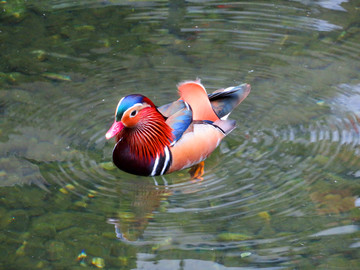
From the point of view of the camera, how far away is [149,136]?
5848mm

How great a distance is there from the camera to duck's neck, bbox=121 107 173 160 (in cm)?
577

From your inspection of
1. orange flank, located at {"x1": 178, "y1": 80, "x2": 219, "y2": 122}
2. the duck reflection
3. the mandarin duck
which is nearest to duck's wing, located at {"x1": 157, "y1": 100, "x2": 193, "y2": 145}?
the mandarin duck

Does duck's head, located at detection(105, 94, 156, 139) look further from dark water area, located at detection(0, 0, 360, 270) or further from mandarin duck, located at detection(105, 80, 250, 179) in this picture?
dark water area, located at detection(0, 0, 360, 270)

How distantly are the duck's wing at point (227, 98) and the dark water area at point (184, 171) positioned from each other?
8.5 inches

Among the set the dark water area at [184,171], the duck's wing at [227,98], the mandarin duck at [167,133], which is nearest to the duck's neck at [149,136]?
the mandarin duck at [167,133]

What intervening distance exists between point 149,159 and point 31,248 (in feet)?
4.85

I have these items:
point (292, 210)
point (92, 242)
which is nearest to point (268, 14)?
point (292, 210)

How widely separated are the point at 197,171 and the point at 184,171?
5.3 inches

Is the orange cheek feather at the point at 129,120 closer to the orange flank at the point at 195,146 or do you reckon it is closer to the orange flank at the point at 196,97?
the orange flank at the point at 195,146

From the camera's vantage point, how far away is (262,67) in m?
7.25

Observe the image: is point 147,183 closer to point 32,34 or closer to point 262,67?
point 262,67

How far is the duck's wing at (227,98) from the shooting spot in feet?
20.8

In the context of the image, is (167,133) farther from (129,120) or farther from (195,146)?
(129,120)

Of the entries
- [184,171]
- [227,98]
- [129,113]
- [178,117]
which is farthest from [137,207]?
[227,98]
